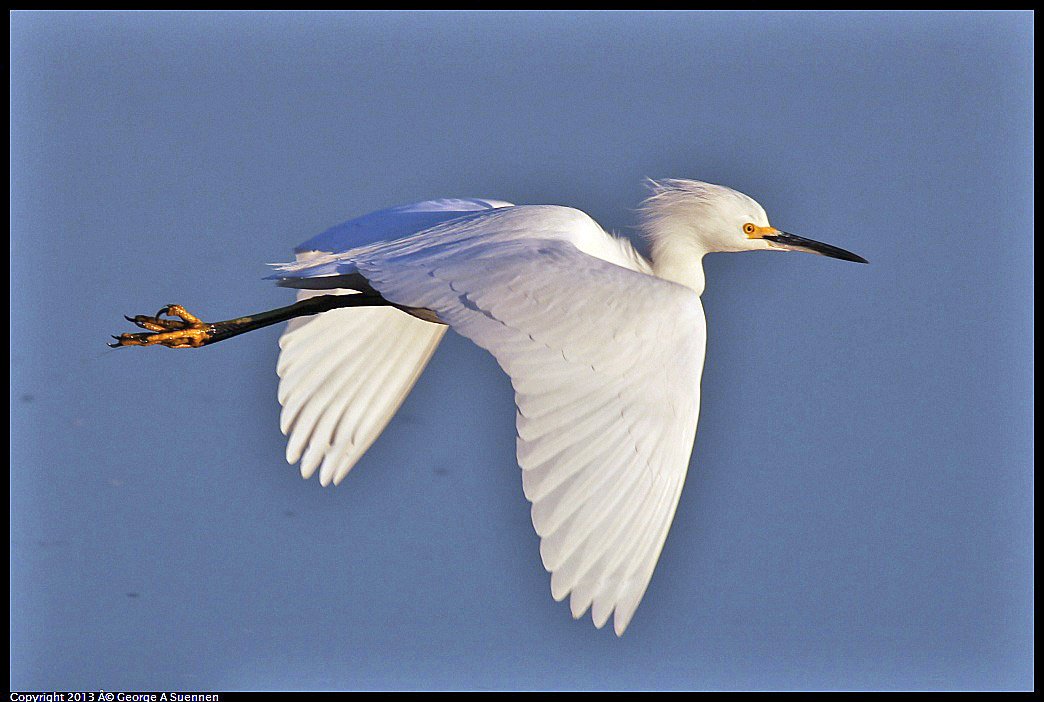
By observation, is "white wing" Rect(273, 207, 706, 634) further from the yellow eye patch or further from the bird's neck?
the yellow eye patch

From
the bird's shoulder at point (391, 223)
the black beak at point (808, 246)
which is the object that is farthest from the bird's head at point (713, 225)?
the bird's shoulder at point (391, 223)

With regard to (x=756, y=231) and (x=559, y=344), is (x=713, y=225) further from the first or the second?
(x=559, y=344)

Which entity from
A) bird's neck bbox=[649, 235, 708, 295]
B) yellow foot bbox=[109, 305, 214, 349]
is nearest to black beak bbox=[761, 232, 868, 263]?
bird's neck bbox=[649, 235, 708, 295]

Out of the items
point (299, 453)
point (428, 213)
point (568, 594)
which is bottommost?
point (299, 453)

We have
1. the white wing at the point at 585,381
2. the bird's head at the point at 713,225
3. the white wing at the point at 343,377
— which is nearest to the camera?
the white wing at the point at 585,381

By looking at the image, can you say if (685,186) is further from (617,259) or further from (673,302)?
(673,302)

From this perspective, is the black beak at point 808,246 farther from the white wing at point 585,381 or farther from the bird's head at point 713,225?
the white wing at point 585,381

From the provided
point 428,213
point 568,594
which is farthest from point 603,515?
point 428,213

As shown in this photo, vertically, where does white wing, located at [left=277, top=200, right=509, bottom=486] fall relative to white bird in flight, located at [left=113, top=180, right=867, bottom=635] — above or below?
below
